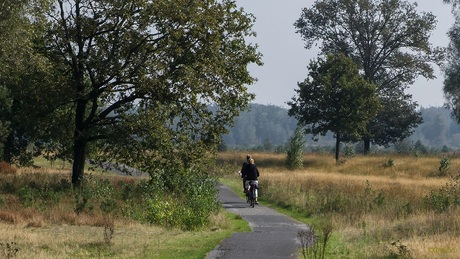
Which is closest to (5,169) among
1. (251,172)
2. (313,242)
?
(251,172)

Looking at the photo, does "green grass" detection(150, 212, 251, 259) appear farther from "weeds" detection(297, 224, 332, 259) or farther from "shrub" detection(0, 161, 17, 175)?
"shrub" detection(0, 161, 17, 175)

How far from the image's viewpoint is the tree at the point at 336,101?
69.7 m

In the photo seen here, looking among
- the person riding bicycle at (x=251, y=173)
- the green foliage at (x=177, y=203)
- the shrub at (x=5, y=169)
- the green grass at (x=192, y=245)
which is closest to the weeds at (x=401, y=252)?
the green grass at (x=192, y=245)

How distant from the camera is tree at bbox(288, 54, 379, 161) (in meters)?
69.7

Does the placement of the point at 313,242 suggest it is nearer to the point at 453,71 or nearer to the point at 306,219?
the point at 306,219

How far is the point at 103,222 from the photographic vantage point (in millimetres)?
23031

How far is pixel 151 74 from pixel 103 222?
9.00m

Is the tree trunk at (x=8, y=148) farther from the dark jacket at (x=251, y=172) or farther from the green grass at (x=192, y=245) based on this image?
the green grass at (x=192, y=245)

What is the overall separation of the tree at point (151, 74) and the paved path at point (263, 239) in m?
4.35

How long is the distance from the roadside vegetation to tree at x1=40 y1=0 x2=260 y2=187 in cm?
188

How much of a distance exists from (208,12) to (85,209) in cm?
1018

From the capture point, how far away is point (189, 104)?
103 feet

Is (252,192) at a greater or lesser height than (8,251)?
greater

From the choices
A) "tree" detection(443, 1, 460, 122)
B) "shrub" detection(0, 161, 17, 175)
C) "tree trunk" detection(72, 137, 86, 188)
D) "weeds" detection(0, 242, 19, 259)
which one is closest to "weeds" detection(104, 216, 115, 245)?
"weeds" detection(0, 242, 19, 259)
